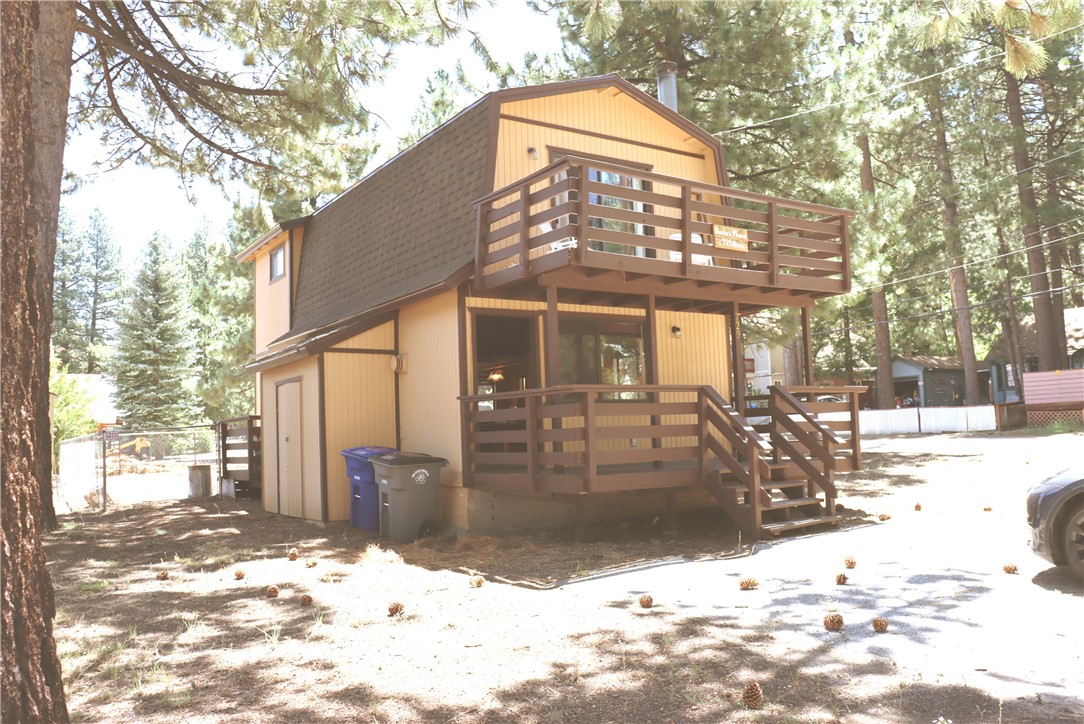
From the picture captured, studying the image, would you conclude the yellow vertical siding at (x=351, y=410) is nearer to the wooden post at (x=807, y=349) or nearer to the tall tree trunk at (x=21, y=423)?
the wooden post at (x=807, y=349)

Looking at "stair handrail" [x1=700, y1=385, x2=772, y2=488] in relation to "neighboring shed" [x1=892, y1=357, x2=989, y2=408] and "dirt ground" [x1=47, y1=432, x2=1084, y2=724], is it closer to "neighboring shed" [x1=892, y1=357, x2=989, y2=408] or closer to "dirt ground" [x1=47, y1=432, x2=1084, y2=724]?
"dirt ground" [x1=47, y1=432, x2=1084, y2=724]

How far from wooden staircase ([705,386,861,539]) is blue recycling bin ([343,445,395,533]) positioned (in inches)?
183

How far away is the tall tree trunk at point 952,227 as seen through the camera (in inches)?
1121

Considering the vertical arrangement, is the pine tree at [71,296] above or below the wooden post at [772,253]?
above

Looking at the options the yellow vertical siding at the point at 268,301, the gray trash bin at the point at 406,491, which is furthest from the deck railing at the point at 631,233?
the yellow vertical siding at the point at 268,301

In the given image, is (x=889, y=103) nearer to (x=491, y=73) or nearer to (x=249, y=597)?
(x=491, y=73)

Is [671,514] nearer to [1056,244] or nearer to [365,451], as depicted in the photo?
[365,451]

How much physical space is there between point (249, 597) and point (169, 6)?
9518 millimetres

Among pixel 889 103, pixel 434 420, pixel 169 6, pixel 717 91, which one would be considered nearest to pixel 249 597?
pixel 434 420

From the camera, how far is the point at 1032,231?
28.0m

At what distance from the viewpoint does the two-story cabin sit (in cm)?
930

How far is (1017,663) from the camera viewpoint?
14.0 feet

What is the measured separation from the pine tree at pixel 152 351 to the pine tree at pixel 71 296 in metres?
21.9

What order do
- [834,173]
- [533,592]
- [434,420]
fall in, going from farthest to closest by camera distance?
[834,173]
[434,420]
[533,592]
